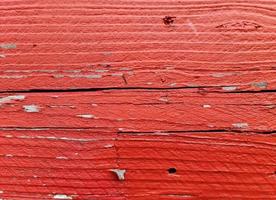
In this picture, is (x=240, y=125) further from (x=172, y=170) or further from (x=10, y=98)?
(x=10, y=98)

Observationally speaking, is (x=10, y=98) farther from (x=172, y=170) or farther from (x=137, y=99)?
(x=172, y=170)

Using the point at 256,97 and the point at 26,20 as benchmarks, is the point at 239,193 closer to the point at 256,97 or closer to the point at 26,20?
the point at 256,97

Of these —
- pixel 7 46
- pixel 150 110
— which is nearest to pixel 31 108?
pixel 7 46

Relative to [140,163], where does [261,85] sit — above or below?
above

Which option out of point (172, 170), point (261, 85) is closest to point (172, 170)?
point (172, 170)

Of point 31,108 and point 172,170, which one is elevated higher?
point 31,108

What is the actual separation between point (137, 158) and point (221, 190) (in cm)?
19

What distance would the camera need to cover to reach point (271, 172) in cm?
93

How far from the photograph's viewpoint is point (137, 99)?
3.01ft

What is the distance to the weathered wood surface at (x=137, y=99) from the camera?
0.90 meters

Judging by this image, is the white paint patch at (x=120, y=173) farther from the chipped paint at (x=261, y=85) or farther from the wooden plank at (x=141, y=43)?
the chipped paint at (x=261, y=85)

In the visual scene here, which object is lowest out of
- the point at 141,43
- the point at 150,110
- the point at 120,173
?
the point at 120,173

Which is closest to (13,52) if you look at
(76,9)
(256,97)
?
(76,9)

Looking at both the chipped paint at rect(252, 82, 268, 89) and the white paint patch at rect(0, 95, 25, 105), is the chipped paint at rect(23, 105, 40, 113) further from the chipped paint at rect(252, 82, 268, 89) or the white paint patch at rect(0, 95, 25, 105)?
the chipped paint at rect(252, 82, 268, 89)
